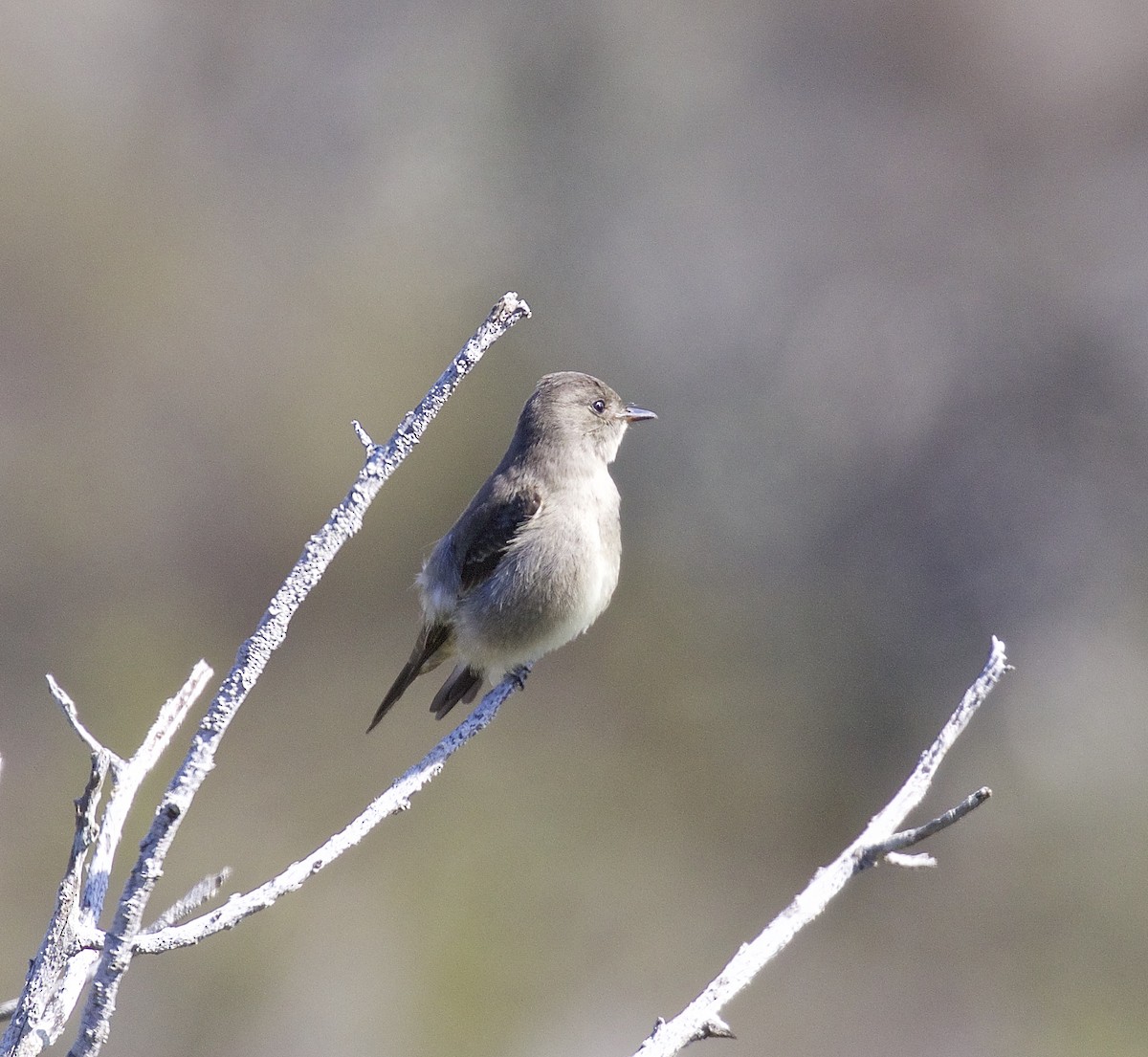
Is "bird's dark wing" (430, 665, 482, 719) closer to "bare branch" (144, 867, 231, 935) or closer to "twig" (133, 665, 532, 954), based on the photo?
"twig" (133, 665, 532, 954)

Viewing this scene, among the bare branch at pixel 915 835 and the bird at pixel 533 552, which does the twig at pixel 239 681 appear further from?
the bird at pixel 533 552

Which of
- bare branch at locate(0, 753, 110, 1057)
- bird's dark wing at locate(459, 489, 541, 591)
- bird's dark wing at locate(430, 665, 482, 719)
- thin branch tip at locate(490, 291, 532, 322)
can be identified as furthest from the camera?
bird's dark wing at locate(430, 665, 482, 719)

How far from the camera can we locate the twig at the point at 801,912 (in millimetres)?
2328

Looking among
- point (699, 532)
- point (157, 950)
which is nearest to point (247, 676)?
point (157, 950)

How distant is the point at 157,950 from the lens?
2.19 m

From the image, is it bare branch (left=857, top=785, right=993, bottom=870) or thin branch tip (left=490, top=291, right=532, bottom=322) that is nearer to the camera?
bare branch (left=857, top=785, right=993, bottom=870)

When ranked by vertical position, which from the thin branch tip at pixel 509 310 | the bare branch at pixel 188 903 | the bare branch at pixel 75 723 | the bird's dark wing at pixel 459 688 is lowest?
the bare branch at pixel 188 903

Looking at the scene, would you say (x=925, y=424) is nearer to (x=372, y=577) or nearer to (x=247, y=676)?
(x=372, y=577)

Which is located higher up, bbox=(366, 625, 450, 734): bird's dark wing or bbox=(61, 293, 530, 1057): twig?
bbox=(366, 625, 450, 734): bird's dark wing

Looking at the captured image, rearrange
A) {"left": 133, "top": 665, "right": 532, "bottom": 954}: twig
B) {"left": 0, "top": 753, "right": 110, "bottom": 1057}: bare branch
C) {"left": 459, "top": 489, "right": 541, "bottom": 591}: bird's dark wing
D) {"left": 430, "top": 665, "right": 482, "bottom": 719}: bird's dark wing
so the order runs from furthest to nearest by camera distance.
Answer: {"left": 430, "top": 665, "right": 482, "bottom": 719}: bird's dark wing < {"left": 459, "top": 489, "right": 541, "bottom": 591}: bird's dark wing < {"left": 133, "top": 665, "right": 532, "bottom": 954}: twig < {"left": 0, "top": 753, "right": 110, "bottom": 1057}: bare branch

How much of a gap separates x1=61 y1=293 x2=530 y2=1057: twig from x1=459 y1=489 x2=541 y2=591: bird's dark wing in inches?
80.4

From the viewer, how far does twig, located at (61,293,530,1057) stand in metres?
2.03

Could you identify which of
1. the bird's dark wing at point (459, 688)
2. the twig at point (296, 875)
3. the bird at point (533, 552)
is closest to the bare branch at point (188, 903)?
the twig at point (296, 875)

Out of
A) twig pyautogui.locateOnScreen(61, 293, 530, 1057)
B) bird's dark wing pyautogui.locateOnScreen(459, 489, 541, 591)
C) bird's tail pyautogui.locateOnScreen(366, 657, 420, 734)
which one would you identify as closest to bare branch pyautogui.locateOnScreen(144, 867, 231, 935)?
twig pyautogui.locateOnScreen(61, 293, 530, 1057)
